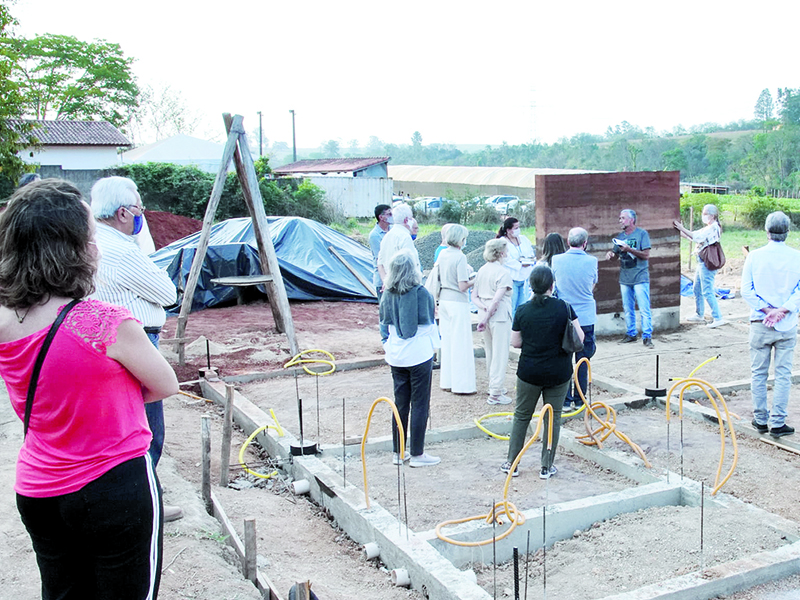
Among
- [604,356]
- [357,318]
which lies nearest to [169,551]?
[604,356]

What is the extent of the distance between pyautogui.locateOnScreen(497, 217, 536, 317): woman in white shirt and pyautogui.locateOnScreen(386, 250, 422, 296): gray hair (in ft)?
11.3

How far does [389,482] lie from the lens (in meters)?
5.74

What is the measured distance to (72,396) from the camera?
2.26 meters

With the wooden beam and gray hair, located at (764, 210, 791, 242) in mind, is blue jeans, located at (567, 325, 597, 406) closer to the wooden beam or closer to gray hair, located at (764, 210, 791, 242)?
gray hair, located at (764, 210, 791, 242)

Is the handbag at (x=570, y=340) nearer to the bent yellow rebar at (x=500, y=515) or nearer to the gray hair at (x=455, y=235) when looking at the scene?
the bent yellow rebar at (x=500, y=515)

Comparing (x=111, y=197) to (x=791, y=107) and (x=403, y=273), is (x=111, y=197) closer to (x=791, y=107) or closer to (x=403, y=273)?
(x=403, y=273)

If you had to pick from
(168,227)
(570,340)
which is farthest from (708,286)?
(168,227)

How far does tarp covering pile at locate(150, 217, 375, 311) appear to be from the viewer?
15.0m

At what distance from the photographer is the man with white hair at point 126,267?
379 centimetres

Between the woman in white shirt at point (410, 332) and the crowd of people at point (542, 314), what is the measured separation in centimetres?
1

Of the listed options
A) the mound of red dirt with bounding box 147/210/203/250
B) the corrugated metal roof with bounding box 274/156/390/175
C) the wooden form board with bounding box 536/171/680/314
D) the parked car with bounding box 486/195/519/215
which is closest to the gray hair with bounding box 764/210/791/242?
the wooden form board with bounding box 536/171/680/314

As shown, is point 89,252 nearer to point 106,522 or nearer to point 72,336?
point 72,336

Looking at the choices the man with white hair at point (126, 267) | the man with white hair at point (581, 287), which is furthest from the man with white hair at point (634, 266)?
the man with white hair at point (126, 267)

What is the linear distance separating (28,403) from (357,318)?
11.6 metres
